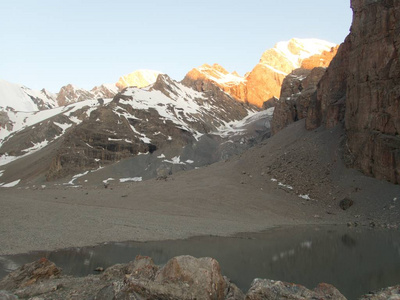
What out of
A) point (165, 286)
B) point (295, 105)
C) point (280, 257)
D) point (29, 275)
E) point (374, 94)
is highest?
point (374, 94)

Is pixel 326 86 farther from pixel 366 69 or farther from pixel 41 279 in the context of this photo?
pixel 41 279

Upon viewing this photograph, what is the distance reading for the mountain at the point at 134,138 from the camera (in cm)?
9875

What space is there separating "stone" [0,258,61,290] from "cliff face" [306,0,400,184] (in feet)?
149

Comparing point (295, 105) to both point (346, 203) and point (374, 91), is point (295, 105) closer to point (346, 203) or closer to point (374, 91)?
point (374, 91)

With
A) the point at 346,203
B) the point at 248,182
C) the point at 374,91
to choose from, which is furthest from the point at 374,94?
the point at 248,182

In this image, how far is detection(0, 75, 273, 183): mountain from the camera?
98.8 metres

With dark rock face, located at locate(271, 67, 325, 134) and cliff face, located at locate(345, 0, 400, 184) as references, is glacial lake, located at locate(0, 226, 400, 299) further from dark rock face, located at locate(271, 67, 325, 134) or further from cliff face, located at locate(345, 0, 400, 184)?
dark rock face, located at locate(271, 67, 325, 134)

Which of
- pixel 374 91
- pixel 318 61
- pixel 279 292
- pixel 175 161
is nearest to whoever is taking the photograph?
pixel 279 292

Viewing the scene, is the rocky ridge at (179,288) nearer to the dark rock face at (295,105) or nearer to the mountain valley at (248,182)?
the mountain valley at (248,182)

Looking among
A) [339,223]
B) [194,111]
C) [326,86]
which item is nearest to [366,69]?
[326,86]

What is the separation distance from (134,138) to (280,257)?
90834 millimetres

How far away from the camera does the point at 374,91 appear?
51312 millimetres

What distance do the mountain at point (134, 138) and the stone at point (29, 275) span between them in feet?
225

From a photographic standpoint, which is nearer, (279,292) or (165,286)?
(279,292)
